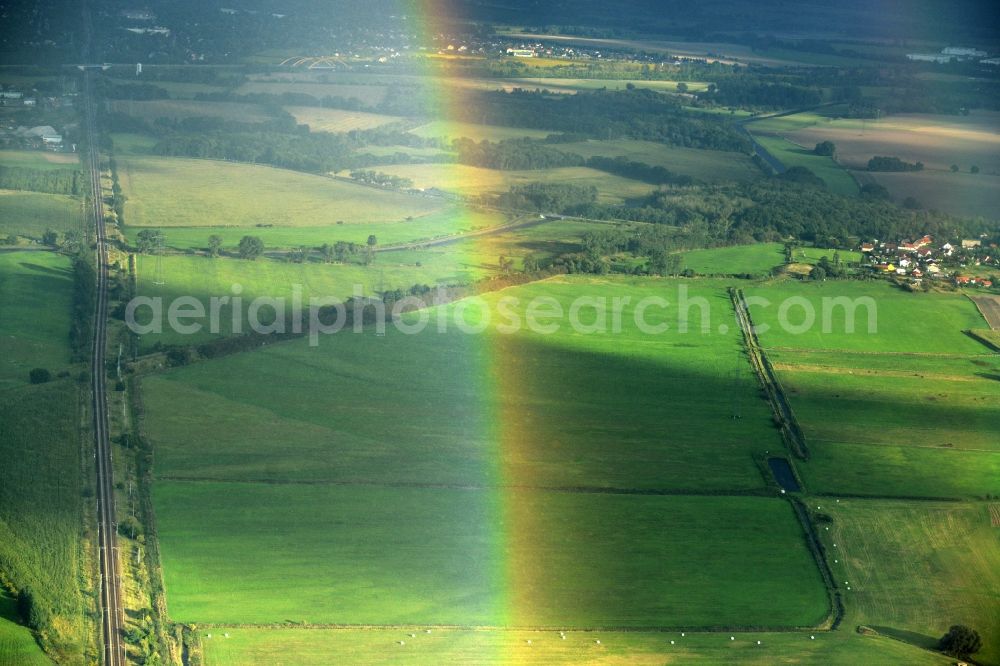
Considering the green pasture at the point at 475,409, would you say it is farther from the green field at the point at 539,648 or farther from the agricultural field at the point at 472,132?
the agricultural field at the point at 472,132

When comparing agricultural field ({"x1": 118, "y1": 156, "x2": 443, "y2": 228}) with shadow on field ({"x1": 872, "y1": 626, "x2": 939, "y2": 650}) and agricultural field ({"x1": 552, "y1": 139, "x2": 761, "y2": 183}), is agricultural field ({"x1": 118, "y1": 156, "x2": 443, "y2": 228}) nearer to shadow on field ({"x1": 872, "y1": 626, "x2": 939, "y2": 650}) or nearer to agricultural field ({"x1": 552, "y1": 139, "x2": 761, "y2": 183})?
agricultural field ({"x1": 552, "y1": 139, "x2": 761, "y2": 183})

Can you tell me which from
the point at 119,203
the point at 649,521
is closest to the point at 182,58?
the point at 119,203

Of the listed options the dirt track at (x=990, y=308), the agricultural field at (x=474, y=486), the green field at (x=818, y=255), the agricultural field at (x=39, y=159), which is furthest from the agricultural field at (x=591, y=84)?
the agricultural field at (x=474, y=486)

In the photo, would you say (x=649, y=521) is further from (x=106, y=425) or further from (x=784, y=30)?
(x=784, y=30)

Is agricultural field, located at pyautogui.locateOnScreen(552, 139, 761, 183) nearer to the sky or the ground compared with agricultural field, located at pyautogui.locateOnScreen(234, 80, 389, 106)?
nearer to the ground

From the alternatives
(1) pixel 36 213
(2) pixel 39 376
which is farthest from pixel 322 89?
(2) pixel 39 376

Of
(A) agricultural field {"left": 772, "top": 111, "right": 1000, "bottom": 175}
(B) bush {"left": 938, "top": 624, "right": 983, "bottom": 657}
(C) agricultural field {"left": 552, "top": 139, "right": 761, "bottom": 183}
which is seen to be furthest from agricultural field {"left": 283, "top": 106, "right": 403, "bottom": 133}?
(B) bush {"left": 938, "top": 624, "right": 983, "bottom": 657}
